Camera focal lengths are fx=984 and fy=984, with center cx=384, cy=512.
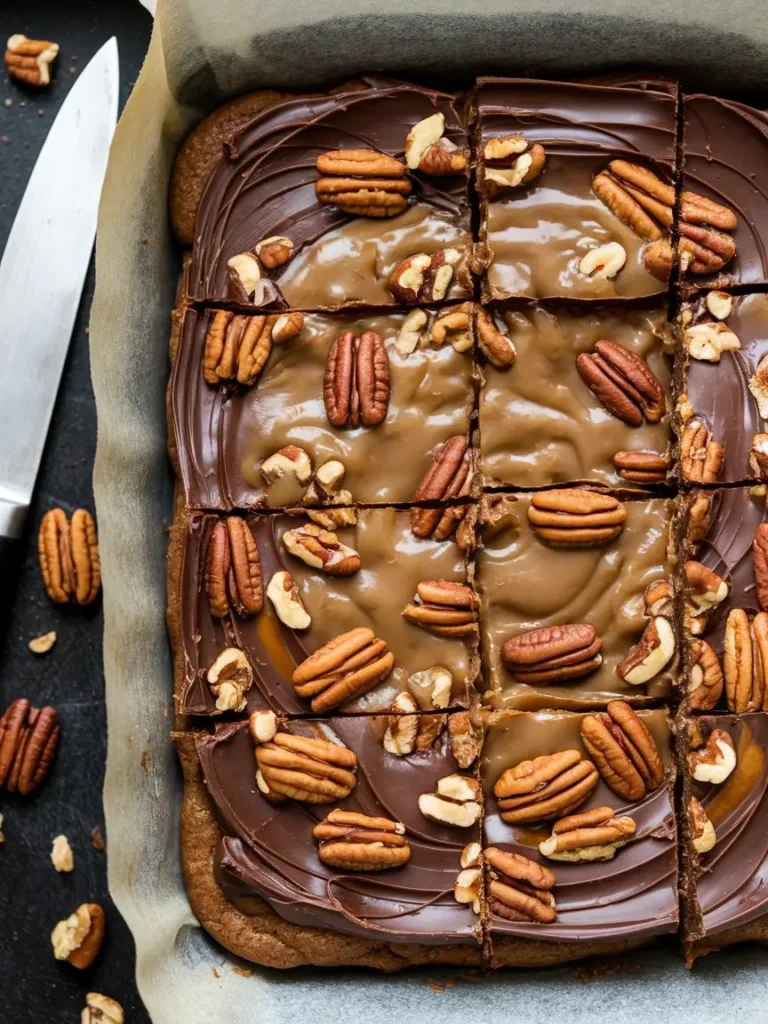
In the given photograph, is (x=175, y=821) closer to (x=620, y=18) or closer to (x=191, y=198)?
(x=191, y=198)

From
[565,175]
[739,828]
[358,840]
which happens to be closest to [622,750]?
[739,828]

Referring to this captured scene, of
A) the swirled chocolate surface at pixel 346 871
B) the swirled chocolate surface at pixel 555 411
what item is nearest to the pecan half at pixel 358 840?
the swirled chocolate surface at pixel 346 871

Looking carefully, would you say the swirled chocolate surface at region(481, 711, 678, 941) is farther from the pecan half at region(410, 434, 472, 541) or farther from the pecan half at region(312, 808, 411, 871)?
the pecan half at region(410, 434, 472, 541)

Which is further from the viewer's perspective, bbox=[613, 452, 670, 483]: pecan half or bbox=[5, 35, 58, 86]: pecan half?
bbox=[5, 35, 58, 86]: pecan half

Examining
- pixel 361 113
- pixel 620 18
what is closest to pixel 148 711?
pixel 361 113

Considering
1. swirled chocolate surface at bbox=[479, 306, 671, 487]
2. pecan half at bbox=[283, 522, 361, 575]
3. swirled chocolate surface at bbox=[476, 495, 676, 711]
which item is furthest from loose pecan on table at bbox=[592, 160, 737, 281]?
pecan half at bbox=[283, 522, 361, 575]

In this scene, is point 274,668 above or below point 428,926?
above

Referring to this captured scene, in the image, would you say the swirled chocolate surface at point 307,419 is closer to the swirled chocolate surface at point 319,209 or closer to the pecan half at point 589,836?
the swirled chocolate surface at point 319,209
